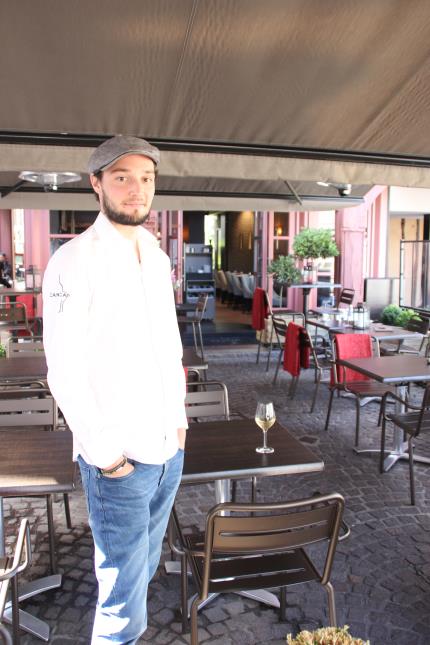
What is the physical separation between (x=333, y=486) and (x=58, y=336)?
10.4ft

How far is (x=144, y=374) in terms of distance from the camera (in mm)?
1781

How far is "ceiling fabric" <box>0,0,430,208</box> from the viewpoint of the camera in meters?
2.01

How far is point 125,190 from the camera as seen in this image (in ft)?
6.08

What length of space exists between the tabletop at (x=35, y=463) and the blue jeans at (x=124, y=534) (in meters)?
0.46

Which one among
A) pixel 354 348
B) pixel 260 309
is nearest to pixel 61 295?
pixel 354 348

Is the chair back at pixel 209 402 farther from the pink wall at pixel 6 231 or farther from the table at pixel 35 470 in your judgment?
the pink wall at pixel 6 231

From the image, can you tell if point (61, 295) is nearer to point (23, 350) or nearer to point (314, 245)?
point (23, 350)

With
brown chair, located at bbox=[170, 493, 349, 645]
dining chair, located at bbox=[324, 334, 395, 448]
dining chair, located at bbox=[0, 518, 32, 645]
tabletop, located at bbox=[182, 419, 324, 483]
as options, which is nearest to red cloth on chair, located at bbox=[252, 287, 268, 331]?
dining chair, located at bbox=[324, 334, 395, 448]

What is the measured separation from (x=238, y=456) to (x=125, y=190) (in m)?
1.25

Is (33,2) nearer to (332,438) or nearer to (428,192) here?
(332,438)

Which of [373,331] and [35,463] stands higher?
[373,331]

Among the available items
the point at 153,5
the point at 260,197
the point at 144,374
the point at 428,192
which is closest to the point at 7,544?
the point at 144,374

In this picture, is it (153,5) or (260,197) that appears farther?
(260,197)

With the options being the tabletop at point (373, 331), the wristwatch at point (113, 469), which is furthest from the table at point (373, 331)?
the wristwatch at point (113, 469)
